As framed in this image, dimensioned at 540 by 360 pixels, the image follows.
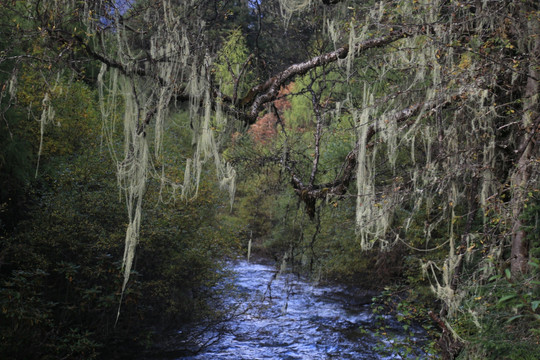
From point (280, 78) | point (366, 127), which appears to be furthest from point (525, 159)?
point (280, 78)

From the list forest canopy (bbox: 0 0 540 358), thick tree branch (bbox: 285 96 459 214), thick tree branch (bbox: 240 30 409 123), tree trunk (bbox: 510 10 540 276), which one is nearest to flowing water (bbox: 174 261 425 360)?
forest canopy (bbox: 0 0 540 358)

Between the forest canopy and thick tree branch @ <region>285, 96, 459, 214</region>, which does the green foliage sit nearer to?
the forest canopy

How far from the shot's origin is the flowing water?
28.2 feet

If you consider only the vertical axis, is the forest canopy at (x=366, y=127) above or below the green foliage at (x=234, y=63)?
below

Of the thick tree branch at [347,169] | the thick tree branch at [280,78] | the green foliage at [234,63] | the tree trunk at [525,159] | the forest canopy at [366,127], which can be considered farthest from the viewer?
the green foliage at [234,63]

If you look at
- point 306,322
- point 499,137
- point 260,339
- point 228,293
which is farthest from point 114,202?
point 499,137

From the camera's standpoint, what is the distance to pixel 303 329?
10023mm

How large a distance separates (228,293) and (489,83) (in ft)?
23.4

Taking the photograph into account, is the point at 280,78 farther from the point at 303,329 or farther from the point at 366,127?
the point at 303,329

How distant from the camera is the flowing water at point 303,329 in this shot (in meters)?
8.59

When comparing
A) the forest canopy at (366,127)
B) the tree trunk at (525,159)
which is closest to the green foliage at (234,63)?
the forest canopy at (366,127)

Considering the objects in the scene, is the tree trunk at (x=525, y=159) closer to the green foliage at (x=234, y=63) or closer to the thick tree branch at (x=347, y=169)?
the thick tree branch at (x=347, y=169)

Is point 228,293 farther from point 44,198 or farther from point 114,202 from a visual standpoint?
point 44,198

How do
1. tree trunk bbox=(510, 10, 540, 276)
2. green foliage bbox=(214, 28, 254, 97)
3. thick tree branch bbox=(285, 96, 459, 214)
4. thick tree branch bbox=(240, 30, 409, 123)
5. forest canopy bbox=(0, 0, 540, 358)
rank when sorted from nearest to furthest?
tree trunk bbox=(510, 10, 540, 276)
forest canopy bbox=(0, 0, 540, 358)
thick tree branch bbox=(285, 96, 459, 214)
thick tree branch bbox=(240, 30, 409, 123)
green foliage bbox=(214, 28, 254, 97)
